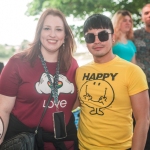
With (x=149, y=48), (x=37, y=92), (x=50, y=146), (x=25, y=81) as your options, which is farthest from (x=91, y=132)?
(x=149, y=48)

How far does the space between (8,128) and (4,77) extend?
0.44 m

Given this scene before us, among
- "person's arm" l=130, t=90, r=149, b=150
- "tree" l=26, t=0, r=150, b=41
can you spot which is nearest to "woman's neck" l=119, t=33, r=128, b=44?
"person's arm" l=130, t=90, r=149, b=150

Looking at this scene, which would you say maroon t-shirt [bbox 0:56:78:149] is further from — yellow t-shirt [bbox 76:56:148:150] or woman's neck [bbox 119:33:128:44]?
woman's neck [bbox 119:33:128:44]

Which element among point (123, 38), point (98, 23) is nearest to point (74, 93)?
point (98, 23)

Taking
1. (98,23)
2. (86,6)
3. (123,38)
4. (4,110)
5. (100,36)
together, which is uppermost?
(86,6)

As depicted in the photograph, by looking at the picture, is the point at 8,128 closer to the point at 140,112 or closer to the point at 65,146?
the point at 65,146

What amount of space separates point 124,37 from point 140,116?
6.89ft

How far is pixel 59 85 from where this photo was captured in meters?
2.05

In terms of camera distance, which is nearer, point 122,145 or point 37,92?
point 122,145

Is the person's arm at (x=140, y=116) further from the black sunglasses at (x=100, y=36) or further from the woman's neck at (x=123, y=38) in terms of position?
the woman's neck at (x=123, y=38)

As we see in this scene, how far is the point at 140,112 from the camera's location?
1.77 meters

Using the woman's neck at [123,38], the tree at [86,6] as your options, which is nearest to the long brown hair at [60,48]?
the woman's neck at [123,38]

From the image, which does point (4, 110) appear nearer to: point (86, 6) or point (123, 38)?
point (123, 38)

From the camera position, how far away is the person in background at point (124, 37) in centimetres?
344
